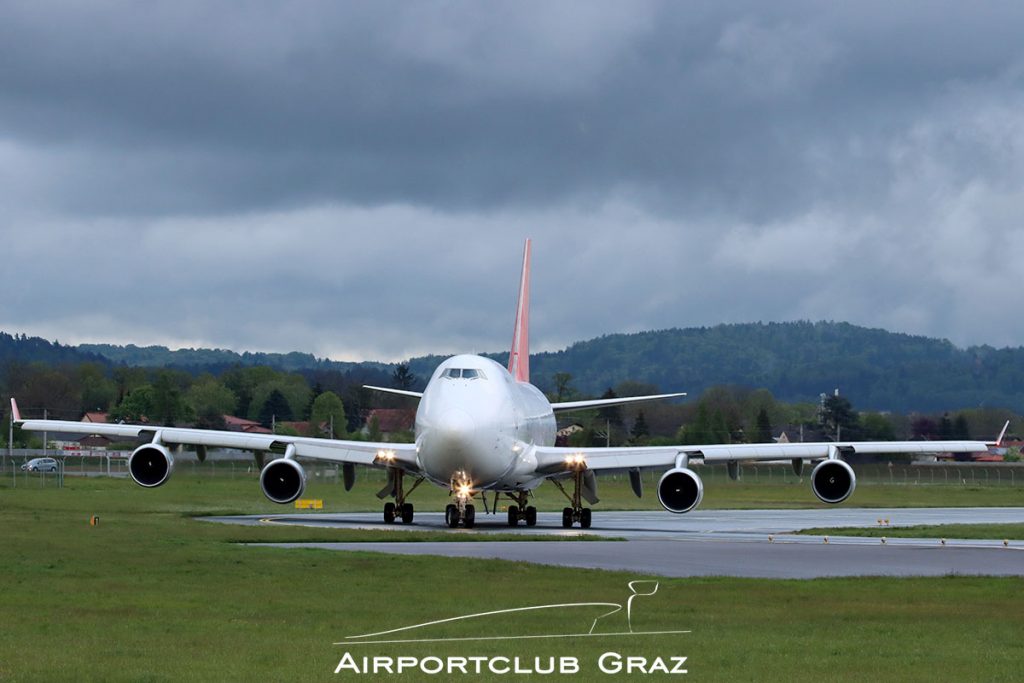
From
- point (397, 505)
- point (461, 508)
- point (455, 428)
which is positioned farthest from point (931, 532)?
point (397, 505)

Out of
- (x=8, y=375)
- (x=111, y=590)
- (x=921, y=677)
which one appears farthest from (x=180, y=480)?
(x=8, y=375)

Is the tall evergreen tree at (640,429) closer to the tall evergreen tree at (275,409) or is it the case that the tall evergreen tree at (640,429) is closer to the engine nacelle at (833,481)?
the tall evergreen tree at (275,409)

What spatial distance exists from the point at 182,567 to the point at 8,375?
12106 centimetres

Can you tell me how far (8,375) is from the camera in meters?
140

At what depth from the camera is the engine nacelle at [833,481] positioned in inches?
1695

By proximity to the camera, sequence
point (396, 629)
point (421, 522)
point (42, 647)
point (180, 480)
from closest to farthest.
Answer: point (42, 647) < point (396, 629) < point (421, 522) < point (180, 480)

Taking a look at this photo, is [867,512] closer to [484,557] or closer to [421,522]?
[421,522]

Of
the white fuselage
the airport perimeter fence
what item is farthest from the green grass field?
the airport perimeter fence

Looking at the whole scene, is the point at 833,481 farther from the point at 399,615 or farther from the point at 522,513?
the point at 399,615

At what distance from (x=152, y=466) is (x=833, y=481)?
20024 millimetres

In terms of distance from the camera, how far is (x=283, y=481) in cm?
4428

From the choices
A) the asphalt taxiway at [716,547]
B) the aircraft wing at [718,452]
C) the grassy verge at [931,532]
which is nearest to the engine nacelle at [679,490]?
the asphalt taxiway at [716,547]

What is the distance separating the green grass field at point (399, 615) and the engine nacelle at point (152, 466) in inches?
465

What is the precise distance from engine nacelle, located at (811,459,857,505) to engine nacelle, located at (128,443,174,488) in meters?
19.0
